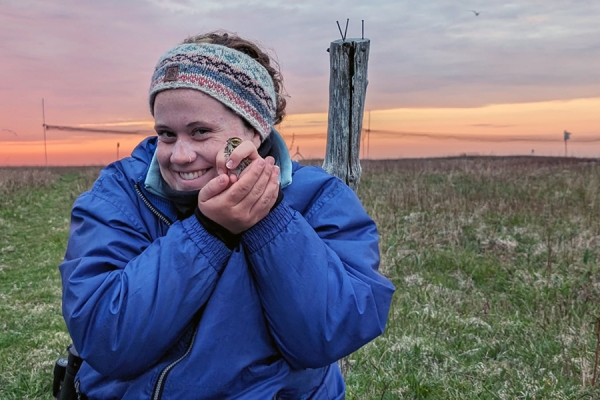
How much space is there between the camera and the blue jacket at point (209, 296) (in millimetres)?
1801

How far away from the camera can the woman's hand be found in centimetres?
169

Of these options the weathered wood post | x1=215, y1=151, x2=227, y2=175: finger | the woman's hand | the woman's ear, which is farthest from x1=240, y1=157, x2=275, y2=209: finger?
the weathered wood post

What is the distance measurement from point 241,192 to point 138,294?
1.44 feet

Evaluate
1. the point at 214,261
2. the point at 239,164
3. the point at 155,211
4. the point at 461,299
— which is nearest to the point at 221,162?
the point at 239,164

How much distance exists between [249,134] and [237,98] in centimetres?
14

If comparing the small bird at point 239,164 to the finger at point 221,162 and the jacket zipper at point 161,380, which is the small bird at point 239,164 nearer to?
the finger at point 221,162

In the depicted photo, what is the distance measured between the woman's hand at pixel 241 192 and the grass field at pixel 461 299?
2069mm

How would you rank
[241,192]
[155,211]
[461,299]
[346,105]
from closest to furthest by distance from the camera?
[241,192]
[155,211]
[346,105]
[461,299]

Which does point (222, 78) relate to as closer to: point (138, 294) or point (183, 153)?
point (183, 153)

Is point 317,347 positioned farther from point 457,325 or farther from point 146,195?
point 457,325

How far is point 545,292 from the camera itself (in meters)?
6.11

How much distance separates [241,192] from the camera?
1689 mm

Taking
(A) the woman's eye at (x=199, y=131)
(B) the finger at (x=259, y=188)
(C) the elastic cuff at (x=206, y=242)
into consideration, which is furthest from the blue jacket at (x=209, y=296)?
(A) the woman's eye at (x=199, y=131)

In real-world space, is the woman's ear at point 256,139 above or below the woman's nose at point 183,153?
above
